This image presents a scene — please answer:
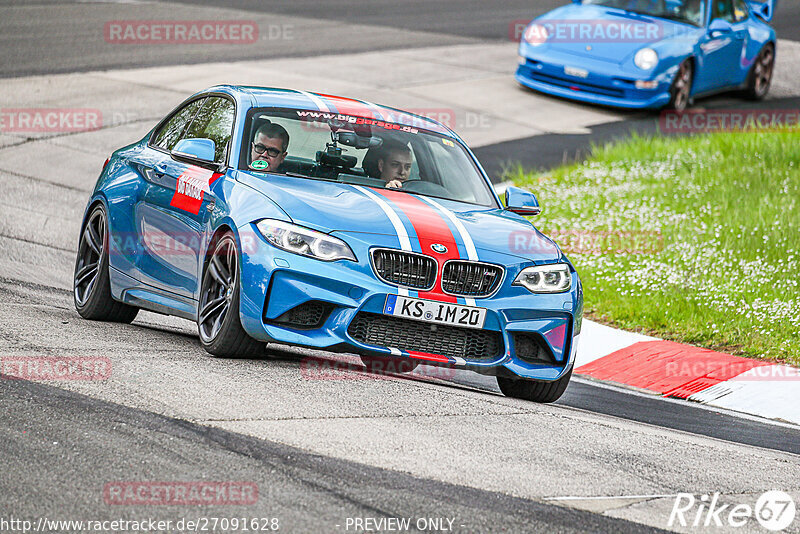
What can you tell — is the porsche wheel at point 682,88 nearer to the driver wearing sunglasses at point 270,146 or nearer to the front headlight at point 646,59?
the front headlight at point 646,59

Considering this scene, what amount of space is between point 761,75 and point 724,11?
1708 millimetres

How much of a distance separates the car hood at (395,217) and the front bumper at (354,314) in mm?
177

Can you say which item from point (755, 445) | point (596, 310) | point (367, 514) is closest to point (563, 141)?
point (596, 310)

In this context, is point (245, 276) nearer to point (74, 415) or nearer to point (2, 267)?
point (74, 415)

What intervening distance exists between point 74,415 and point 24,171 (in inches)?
366

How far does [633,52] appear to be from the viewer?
17938mm

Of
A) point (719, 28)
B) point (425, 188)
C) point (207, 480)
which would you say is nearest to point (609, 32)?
point (719, 28)

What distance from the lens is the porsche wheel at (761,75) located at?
20750mm

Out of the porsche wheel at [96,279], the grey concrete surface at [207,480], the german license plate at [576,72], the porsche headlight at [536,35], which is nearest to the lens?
the grey concrete surface at [207,480]

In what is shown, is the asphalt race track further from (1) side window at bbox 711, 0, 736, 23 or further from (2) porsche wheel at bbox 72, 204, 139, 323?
(1) side window at bbox 711, 0, 736, 23

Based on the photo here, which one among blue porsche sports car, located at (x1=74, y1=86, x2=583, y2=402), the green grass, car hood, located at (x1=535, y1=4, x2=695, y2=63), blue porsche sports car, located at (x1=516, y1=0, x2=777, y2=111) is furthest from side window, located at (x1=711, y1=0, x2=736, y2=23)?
blue porsche sports car, located at (x1=74, y1=86, x2=583, y2=402)

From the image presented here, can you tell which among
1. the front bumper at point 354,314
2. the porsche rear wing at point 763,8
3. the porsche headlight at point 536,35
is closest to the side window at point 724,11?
the porsche rear wing at point 763,8

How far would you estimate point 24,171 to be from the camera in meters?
14.0

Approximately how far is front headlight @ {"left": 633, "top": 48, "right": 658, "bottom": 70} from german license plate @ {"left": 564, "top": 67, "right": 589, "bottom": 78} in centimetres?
77
